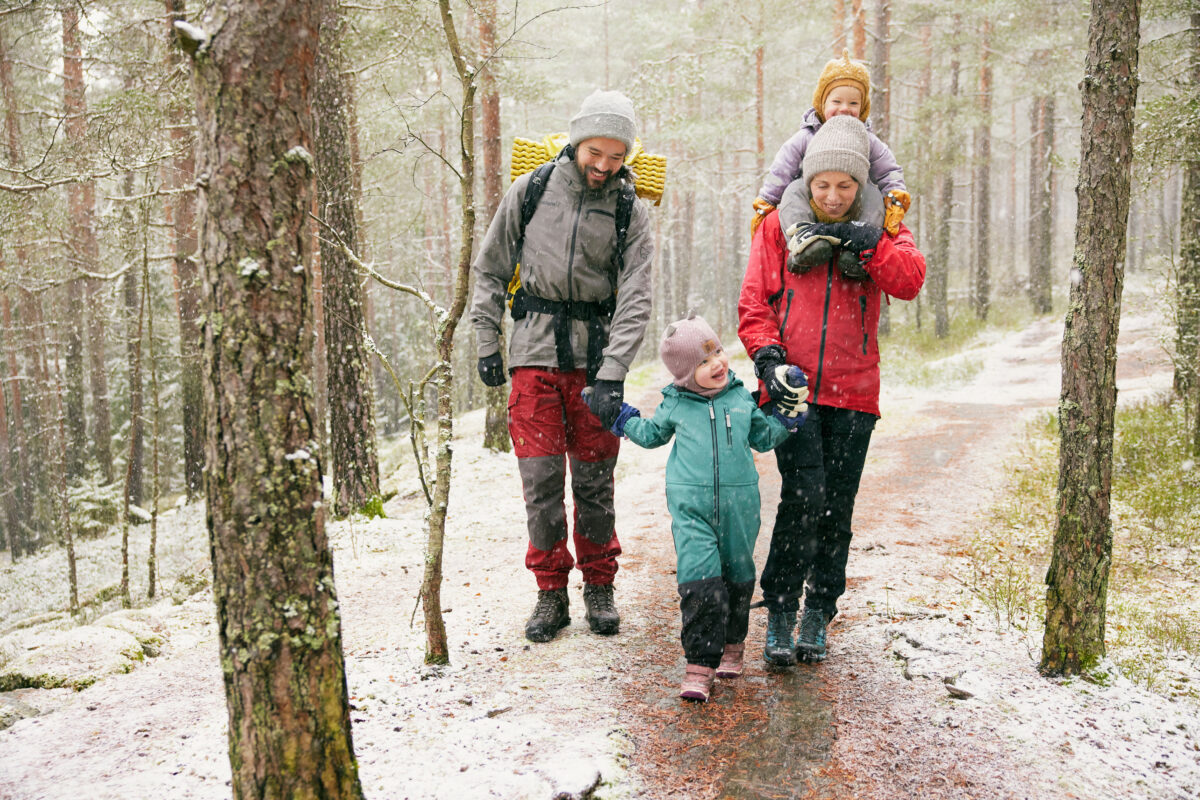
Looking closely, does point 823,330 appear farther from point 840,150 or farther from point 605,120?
point 605,120

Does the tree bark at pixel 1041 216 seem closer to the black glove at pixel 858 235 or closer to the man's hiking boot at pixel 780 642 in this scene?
the black glove at pixel 858 235

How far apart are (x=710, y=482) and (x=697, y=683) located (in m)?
0.91

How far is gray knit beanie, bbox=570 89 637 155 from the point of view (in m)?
3.73

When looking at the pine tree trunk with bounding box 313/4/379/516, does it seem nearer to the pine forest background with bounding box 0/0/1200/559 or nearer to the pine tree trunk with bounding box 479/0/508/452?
the pine forest background with bounding box 0/0/1200/559

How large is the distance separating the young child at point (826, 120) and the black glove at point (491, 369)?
1.47 m

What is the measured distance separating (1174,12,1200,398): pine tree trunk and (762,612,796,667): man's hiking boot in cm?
630

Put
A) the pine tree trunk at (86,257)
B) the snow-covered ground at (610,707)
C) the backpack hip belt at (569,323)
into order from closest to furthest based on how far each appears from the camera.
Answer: the snow-covered ground at (610,707) → the backpack hip belt at (569,323) → the pine tree trunk at (86,257)

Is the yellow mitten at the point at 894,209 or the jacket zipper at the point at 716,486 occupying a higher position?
the yellow mitten at the point at 894,209

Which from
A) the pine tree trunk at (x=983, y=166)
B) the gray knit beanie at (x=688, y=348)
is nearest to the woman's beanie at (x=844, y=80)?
the gray knit beanie at (x=688, y=348)

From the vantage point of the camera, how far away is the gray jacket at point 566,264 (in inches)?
153

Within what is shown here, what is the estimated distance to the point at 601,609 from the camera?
13.9 feet

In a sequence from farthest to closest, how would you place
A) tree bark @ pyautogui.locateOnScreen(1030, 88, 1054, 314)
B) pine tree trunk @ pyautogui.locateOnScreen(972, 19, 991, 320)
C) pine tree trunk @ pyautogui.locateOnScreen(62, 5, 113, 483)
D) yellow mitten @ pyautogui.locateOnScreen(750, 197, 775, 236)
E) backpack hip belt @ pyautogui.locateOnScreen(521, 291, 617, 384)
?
tree bark @ pyautogui.locateOnScreen(1030, 88, 1054, 314) < pine tree trunk @ pyautogui.locateOnScreen(972, 19, 991, 320) < pine tree trunk @ pyautogui.locateOnScreen(62, 5, 113, 483) < backpack hip belt @ pyautogui.locateOnScreen(521, 291, 617, 384) < yellow mitten @ pyautogui.locateOnScreen(750, 197, 775, 236)

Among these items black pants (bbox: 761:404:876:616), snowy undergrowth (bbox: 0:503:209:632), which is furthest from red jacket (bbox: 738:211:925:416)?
snowy undergrowth (bbox: 0:503:209:632)

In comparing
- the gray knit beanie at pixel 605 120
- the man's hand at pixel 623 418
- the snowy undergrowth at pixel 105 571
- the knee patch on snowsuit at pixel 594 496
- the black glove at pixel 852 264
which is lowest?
the snowy undergrowth at pixel 105 571
